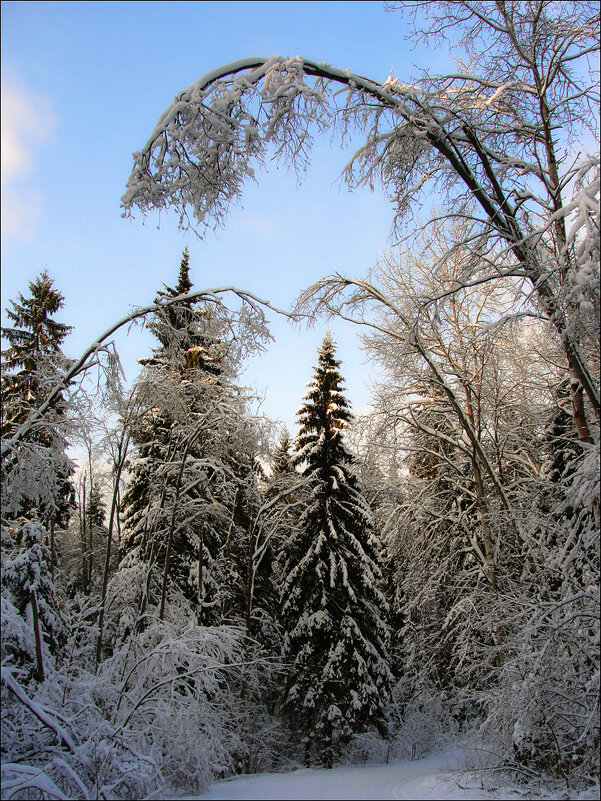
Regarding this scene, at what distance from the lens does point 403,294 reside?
39.2 feet

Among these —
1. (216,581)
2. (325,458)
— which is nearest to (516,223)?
(325,458)

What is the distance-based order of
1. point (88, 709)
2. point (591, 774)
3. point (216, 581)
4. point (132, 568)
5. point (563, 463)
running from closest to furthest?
1. point (591, 774)
2. point (88, 709)
3. point (563, 463)
4. point (132, 568)
5. point (216, 581)

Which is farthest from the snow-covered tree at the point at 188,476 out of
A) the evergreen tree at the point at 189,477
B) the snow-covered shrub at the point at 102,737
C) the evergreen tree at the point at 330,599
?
the snow-covered shrub at the point at 102,737

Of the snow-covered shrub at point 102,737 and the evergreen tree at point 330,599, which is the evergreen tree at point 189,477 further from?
the snow-covered shrub at point 102,737

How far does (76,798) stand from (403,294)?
1023cm

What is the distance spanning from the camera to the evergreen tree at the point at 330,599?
1499 centimetres

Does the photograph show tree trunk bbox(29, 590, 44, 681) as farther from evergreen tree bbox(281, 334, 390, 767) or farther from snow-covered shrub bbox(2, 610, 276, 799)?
evergreen tree bbox(281, 334, 390, 767)

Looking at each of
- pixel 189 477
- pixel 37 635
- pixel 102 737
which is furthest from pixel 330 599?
pixel 102 737

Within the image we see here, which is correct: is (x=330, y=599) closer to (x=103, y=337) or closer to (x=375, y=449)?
(x=375, y=449)

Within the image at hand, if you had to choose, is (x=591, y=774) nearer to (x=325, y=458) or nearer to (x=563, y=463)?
(x=563, y=463)

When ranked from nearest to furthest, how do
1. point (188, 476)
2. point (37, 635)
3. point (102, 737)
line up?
point (102, 737) < point (37, 635) < point (188, 476)

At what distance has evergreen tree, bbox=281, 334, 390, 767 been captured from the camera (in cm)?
1499

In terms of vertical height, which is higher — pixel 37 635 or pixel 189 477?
pixel 189 477

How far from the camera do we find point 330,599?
1577 centimetres
